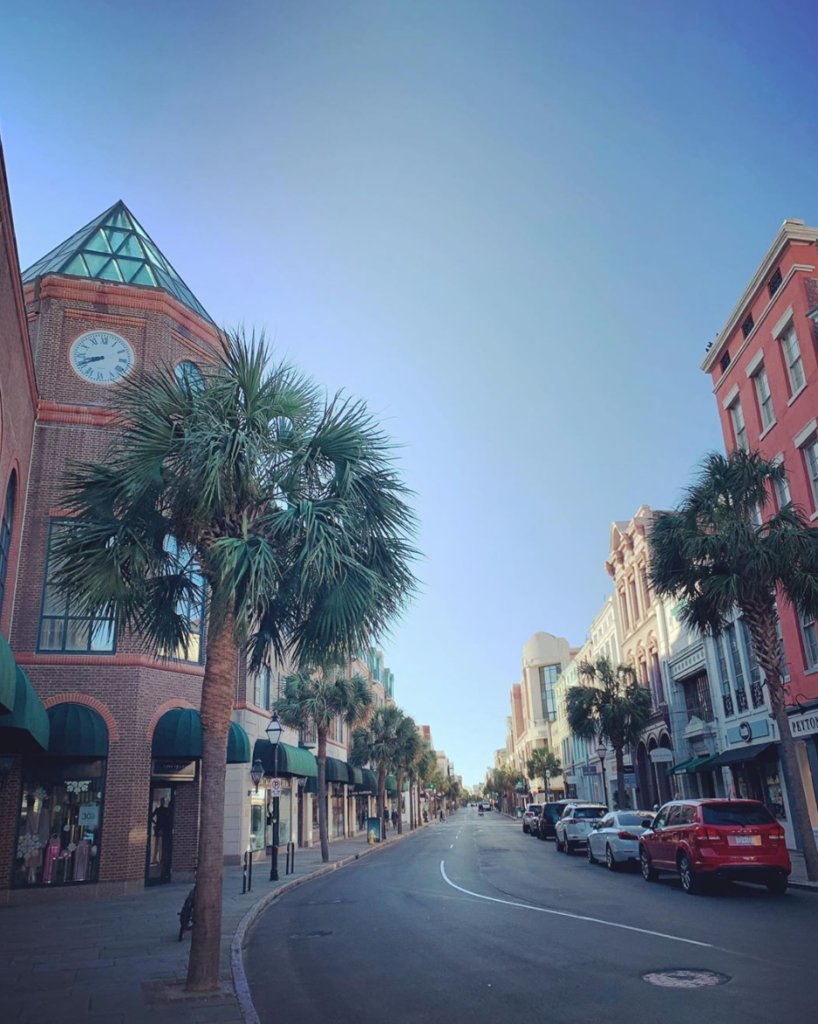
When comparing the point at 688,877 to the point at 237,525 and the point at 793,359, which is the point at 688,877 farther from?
the point at 793,359

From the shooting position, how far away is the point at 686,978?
8.28 meters

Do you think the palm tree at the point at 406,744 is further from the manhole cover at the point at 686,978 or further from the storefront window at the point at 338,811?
the manhole cover at the point at 686,978

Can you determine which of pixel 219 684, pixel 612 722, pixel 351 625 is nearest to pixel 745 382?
pixel 612 722

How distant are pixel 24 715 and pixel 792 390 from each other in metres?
22.7

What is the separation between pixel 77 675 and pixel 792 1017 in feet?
57.1

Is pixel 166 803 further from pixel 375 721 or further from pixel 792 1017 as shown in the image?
pixel 375 721

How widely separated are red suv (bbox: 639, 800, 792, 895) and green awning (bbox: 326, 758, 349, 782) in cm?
2605

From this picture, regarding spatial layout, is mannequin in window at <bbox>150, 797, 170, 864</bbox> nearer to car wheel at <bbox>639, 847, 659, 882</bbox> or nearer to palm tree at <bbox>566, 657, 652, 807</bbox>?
car wheel at <bbox>639, 847, 659, 882</bbox>

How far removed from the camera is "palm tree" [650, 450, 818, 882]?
1817 centimetres

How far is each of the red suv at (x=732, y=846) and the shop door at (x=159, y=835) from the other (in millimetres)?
12914

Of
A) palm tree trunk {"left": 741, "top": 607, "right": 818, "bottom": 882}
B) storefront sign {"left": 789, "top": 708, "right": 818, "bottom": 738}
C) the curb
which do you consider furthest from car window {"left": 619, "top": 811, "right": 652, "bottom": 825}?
the curb

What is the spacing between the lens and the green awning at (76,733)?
18984 mm

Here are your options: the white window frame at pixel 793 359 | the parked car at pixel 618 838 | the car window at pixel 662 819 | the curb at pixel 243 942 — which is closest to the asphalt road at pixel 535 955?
the curb at pixel 243 942

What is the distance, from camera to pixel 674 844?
16734mm
